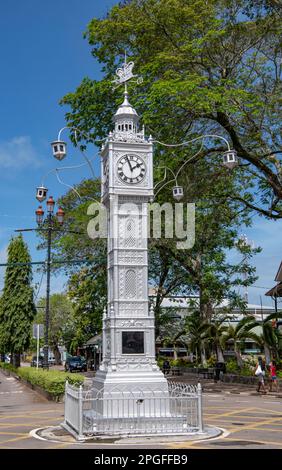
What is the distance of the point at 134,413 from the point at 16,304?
37.4m

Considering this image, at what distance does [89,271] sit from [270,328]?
50.5 feet

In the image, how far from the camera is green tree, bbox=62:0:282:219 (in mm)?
24984

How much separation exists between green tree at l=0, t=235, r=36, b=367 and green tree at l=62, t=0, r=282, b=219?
2246cm

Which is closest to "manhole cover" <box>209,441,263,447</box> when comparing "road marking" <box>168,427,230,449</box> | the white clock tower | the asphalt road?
the asphalt road

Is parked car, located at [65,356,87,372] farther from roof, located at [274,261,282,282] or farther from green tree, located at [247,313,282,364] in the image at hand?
green tree, located at [247,313,282,364]

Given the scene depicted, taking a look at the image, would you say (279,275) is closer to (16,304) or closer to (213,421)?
(16,304)

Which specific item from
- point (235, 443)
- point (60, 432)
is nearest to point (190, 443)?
point (235, 443)

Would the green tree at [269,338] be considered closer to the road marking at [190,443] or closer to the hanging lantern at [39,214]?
the hanging lantern at [39,214]

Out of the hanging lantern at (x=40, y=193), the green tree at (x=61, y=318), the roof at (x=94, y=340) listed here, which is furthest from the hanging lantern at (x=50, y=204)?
the green tree at (x=61, y=318)

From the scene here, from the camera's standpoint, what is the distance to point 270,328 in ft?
110

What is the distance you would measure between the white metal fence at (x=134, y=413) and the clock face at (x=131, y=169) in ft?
19.2
